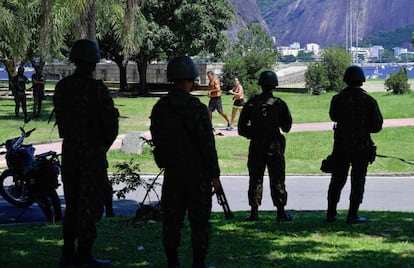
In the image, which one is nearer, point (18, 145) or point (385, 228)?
point (385, 228)

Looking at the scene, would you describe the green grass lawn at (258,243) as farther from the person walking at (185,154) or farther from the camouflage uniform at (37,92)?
the camouflage uniform at (37,92)

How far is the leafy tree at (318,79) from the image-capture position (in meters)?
38.9

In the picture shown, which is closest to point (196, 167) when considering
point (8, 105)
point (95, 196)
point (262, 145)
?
point (95, 196)

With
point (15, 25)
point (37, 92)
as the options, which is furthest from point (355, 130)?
point (15, 25)

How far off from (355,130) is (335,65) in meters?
32.8

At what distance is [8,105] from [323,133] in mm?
15708

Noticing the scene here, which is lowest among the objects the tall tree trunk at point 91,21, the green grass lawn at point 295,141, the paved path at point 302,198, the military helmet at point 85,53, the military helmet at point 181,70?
the paved path at point 302,198

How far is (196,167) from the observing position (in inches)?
206

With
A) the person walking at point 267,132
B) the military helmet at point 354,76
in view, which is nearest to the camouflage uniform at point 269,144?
the person walking at point 267,132

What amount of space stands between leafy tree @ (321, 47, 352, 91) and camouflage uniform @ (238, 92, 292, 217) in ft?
106

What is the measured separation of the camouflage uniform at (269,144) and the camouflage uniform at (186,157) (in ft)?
8.11

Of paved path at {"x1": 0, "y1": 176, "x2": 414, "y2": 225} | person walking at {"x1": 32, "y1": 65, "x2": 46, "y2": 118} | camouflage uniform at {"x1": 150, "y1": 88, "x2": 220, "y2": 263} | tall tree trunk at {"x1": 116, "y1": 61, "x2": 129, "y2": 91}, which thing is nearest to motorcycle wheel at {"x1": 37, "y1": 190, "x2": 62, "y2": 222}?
Answer: paved path at {"x1": 0, "y1": 176, "x2": 414, "y2": 225}

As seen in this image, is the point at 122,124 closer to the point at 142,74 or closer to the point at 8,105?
the point at 8,105

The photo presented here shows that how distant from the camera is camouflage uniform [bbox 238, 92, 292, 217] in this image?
7.69 metres
